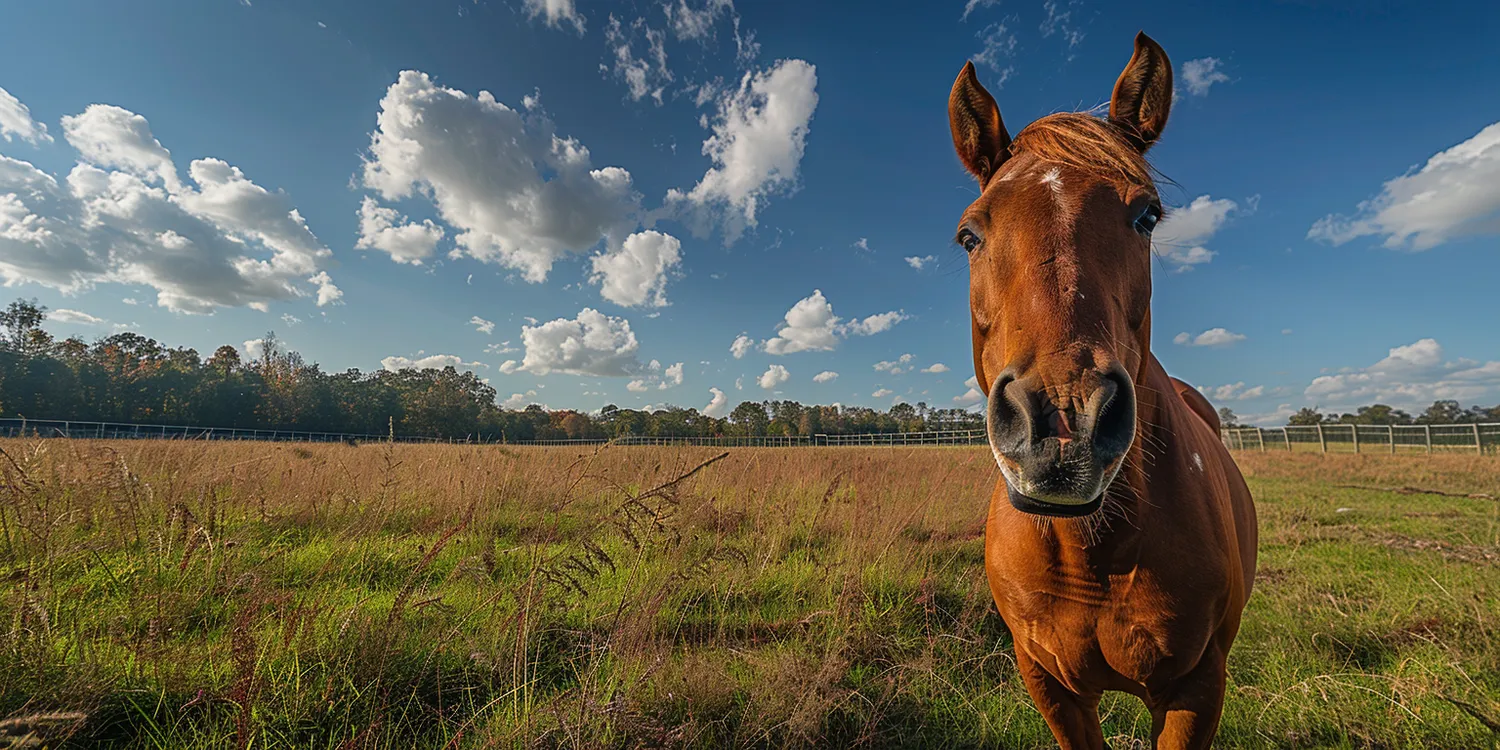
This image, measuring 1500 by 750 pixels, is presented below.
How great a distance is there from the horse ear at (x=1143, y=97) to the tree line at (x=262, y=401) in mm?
28727

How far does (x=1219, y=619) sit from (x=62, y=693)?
475 cm

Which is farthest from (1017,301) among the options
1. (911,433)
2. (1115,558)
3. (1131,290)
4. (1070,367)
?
(911,433)

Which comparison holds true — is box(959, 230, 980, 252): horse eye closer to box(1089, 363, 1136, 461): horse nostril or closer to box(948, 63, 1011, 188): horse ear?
box(948, 63, 1011, 188): horse ear

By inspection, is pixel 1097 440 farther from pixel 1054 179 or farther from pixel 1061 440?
pixel 1054 179

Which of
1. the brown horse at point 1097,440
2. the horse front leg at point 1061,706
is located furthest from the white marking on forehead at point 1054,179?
the horse front leg at point 1061,706

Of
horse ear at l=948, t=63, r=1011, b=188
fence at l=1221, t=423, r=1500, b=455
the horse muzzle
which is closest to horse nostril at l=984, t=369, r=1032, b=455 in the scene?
the horse muzzle

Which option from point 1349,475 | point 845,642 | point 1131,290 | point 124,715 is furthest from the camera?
point 1349,475

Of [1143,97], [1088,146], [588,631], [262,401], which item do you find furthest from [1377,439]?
[262,401]

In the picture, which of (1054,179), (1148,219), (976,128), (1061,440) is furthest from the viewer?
(976,128)

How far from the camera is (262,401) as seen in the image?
58312 mm

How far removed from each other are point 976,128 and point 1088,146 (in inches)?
24.0

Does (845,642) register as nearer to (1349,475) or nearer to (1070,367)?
(1070,367)

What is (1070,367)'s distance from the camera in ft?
4.51

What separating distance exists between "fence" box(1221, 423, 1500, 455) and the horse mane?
27.6 m
